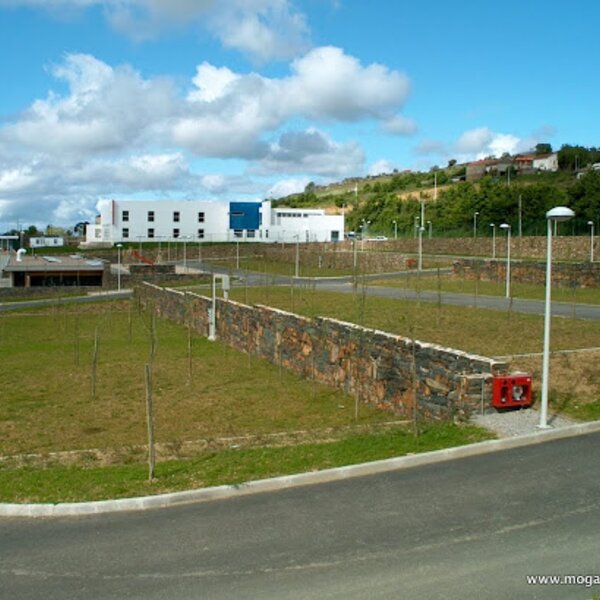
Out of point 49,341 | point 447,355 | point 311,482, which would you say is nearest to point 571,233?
point 49,341

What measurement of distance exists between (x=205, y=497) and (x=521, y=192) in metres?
69.0

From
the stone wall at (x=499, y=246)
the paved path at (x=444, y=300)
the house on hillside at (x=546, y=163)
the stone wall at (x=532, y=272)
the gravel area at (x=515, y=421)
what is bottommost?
the gravel area at (x=515, y=421)

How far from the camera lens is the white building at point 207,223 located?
94.2 m

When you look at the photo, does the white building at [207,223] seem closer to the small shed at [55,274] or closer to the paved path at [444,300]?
the small shed at [55,274]

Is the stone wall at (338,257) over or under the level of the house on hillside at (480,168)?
under

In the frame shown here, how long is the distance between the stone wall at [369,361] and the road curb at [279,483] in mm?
1795

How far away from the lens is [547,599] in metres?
5.69

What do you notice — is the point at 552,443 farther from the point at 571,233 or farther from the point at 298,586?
the point at 571,233

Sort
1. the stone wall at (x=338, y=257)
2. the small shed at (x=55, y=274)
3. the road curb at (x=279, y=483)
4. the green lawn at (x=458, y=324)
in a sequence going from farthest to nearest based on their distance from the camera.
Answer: the stone wall at (x=338, y=257)
the small shed at (x=55, y=274)
the green lawn at (x=458, y=324)
the road curb at (x=279, y=483)

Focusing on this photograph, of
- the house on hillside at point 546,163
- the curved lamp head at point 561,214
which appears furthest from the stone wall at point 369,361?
the house on hillside at point 546,163

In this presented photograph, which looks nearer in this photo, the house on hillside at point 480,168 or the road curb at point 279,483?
the road curb at point 279,483

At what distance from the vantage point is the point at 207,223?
9762cm

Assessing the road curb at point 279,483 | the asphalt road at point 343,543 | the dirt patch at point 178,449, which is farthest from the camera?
the dirt patch at point 178,449

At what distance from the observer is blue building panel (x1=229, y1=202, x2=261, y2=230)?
9856 centimetres
